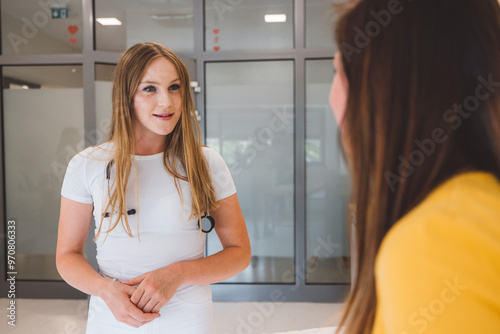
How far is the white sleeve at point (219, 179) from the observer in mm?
Answer: 1320

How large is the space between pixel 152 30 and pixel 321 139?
5.87ft

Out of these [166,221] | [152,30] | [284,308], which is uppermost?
[152,30]

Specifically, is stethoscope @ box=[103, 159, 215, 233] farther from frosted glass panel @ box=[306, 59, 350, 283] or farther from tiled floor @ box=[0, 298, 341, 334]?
frosted glass panel @ box=[306, 59, 350, 283]

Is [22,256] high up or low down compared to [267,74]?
down

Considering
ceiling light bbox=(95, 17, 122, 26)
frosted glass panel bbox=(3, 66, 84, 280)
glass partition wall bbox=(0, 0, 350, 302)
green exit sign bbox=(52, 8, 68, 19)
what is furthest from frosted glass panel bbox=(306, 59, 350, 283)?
green exit sign bbox=(52, 8, 68, 19)

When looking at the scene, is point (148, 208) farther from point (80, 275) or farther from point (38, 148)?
point (38, 148)

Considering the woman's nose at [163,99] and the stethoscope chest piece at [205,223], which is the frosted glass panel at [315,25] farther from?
the stethoscope chest piece at [205,223]

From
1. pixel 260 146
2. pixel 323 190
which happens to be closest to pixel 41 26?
pixel 260 146

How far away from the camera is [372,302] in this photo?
50 cm

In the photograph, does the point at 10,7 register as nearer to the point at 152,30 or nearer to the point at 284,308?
the point at 152,30

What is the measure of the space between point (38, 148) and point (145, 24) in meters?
1.47

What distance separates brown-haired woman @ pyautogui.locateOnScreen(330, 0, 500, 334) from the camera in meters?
0.38

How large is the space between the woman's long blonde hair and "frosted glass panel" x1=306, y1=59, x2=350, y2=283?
258 cm

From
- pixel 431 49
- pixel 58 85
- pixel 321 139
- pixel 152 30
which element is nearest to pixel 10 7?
pixel 58 85
